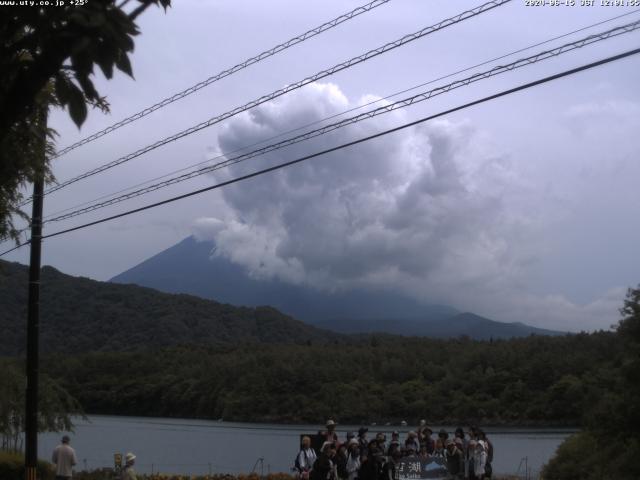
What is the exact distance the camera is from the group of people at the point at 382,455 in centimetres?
1633

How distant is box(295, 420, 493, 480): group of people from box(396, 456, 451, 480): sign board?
0.02 meters

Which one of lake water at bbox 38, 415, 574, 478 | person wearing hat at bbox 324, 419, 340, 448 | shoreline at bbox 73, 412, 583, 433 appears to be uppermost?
person wearing hat at bbox 324, 419, 340, 448

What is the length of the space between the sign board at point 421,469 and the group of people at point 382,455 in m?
0.02

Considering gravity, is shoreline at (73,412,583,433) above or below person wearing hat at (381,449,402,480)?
below

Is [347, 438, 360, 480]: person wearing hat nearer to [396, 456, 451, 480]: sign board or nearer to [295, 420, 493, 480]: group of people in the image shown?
[295, 420, 493, 480]: group of people

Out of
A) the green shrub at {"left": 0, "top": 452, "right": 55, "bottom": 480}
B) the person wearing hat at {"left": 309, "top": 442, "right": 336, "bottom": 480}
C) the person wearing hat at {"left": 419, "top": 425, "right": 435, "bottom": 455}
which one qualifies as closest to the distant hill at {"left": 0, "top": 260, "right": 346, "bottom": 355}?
the green shrub at {"left": 0, "top": 452, "right": 55, "bottom": 480}

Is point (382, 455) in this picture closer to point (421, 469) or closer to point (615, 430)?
point (421, 469)

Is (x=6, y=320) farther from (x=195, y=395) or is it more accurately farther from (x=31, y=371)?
(x=31, y=371)

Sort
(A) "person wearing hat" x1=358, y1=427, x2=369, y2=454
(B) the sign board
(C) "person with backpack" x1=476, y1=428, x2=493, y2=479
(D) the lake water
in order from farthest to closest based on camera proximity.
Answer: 1. (D) the lake water
2. (C) "person with backpack" x1=476, y1=428, x2=493, y2=479
3. (A) "person wearing hat" x1=358, y1=427, x2=369, y2=454
4. (B) the sign board

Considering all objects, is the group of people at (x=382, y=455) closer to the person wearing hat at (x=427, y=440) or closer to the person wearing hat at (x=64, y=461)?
the person wearing hat at (x=427, y=440)

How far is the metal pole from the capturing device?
60.0ft

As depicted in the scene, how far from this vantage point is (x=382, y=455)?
17531mm

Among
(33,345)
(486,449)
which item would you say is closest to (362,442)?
(486,449)

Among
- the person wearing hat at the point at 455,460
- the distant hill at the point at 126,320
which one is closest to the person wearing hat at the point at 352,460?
the person wearing hat at the point at 455,460
